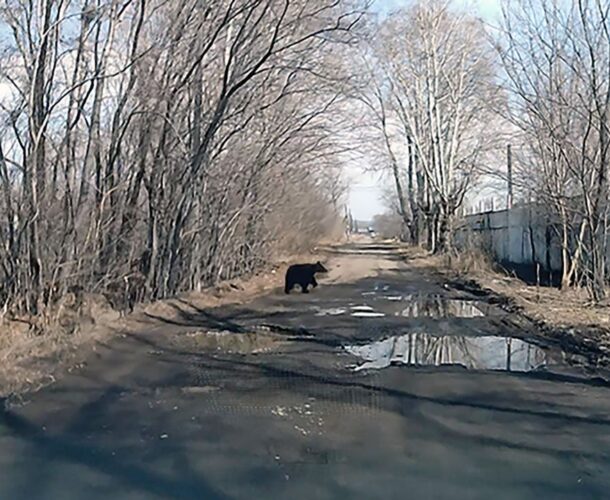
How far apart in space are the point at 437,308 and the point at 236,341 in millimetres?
A: 6416

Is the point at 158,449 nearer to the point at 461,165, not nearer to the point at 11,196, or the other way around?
the point at 11,196

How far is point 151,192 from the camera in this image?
17.0 m

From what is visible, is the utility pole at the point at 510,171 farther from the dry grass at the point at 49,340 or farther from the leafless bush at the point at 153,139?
the dry grass at the point at 49,340

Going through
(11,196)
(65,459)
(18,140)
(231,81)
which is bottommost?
(65,459)

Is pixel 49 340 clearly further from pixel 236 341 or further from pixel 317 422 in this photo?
pixel 317 422

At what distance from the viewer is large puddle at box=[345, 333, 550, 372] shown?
395 inches

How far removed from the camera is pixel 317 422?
700cm

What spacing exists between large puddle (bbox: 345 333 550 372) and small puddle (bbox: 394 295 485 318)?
3.20 metres

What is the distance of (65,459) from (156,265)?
1211cm

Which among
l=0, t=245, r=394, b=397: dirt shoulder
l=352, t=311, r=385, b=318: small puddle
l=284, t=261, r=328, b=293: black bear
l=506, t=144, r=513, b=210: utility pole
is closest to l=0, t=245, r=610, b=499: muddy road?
l=0, t=245, r=394, b=397: dirt shoulder

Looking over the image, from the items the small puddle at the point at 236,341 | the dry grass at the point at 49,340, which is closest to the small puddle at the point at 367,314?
the small puddle at the point at 236,341

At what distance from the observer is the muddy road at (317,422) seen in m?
5.26

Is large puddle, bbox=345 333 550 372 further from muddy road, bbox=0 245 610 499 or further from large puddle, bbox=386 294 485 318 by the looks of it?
large puddle, bbox=386 294 485 318

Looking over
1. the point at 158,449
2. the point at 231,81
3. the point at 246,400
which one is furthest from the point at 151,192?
the point at 158,449
